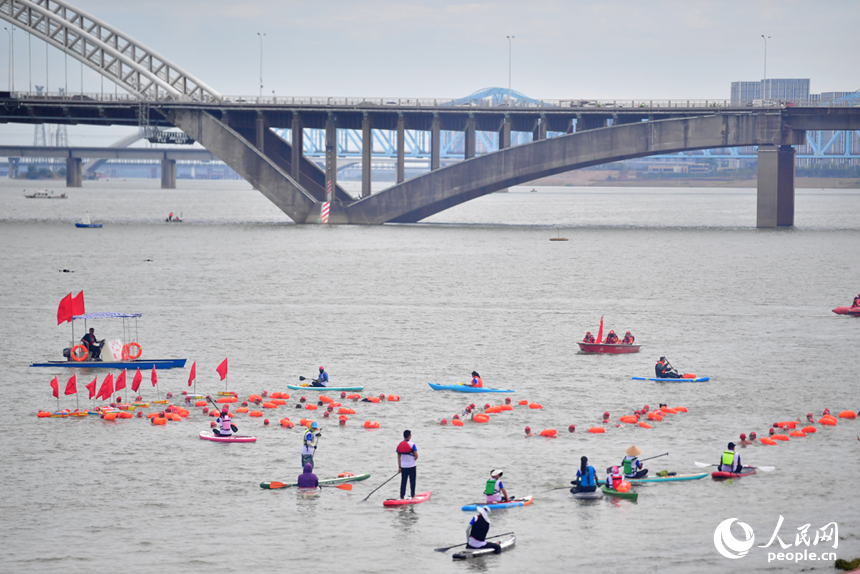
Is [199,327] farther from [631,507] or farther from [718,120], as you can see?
[718,120]

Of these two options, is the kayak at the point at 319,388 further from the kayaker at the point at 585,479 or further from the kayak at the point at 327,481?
the kayaker at the point at 585,479

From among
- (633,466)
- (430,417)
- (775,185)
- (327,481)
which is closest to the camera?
(327,481)

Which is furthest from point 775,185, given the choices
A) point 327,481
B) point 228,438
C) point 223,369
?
point 327,481

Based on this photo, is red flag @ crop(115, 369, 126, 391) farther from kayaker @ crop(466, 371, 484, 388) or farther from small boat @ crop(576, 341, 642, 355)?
small boat @ crop(576, 341, 642, 355)

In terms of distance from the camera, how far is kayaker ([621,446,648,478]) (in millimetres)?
36750

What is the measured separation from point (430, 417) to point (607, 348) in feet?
→ 59.5

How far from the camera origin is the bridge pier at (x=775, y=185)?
141 metres

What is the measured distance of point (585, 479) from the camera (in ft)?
116

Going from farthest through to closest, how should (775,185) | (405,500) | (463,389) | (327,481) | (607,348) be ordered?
(775,185) → (607,348) → (463,389) → (327,481) → (405,500)

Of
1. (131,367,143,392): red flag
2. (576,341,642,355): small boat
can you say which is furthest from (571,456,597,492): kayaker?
(576,341,642,355): small boat

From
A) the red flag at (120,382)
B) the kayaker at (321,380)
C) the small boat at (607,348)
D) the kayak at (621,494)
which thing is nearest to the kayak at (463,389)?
the kayaker at (321,380)

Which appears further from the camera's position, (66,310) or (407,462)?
→ (66,310)

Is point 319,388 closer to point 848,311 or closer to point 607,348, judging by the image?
point 607,348
